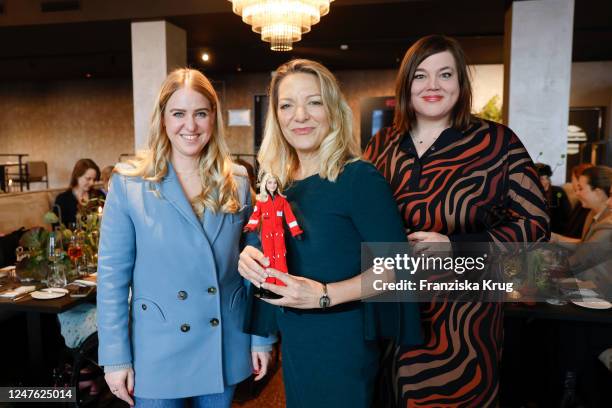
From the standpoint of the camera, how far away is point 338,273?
129cm

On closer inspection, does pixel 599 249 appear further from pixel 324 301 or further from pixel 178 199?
pixel 178 199

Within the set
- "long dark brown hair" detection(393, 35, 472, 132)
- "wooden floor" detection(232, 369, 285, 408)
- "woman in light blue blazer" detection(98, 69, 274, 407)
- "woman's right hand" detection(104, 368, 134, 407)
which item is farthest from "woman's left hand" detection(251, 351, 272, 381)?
"wooden floor" detection(232, 369, 285, 408)

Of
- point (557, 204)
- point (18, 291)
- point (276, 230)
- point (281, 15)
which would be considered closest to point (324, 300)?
point (276, 230)

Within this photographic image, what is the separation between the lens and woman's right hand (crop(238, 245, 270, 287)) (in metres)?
1.26

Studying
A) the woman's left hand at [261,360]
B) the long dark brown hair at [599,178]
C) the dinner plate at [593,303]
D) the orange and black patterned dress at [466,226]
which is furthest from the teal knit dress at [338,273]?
the long dark brown hair at [599,178]

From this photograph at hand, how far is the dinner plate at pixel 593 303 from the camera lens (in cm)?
253

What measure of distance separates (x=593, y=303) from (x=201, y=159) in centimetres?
221

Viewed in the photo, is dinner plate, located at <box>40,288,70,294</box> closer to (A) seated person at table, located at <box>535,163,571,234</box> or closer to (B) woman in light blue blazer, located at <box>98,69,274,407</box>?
(B) woman in light blue blazer, located at <box>98,69,274,407</box>

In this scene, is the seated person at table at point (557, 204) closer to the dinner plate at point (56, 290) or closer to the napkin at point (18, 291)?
the dinner plate at point (56, 290)

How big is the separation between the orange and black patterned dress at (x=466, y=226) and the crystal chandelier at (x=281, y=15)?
282 cm

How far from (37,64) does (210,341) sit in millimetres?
9918

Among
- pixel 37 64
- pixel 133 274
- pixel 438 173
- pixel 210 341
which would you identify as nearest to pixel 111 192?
pixel 133 274

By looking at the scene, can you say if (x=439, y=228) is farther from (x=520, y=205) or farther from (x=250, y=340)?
(x=250, y=340)

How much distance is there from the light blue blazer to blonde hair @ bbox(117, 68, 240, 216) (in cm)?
5
